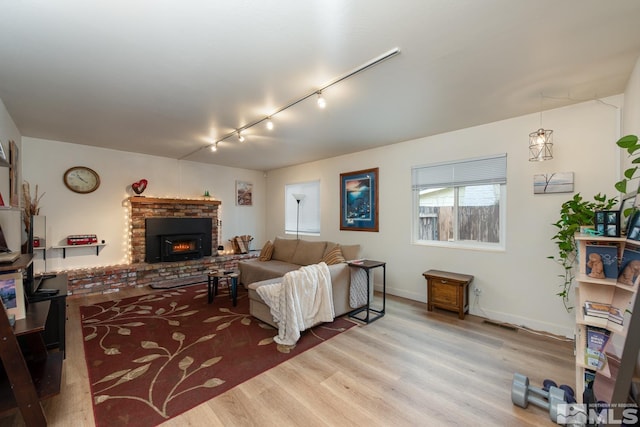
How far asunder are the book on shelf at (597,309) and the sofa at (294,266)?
7.42ft

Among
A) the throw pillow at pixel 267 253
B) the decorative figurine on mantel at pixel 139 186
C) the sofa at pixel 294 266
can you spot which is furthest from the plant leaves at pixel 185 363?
the decorative figurine on mantel at pixel 139 186

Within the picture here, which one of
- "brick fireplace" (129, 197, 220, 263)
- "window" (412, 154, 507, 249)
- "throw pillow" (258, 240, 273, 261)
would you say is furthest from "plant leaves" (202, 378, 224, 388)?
"brick fireplace" (129, 197, 220, 263)

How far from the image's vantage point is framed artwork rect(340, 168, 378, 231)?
4.72m

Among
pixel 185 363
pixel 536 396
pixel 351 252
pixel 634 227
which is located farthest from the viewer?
pixel 351 252

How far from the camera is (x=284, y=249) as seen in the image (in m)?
5.17

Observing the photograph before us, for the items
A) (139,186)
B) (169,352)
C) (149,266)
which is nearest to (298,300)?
(169,352)

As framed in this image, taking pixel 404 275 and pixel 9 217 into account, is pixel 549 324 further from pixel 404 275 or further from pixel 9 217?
pixel 9 217

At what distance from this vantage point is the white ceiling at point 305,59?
159 centimetres

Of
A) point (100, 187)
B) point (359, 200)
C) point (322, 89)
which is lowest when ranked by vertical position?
point (359, 200)

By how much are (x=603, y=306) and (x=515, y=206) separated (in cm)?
167

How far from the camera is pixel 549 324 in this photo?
120 inches

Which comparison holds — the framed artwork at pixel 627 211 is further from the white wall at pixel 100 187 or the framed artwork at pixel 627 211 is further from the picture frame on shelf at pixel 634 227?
the white wall at pixel 100 187

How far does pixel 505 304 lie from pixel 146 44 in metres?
4.48

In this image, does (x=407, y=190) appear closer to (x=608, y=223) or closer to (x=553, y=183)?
(x=553, y=183)
